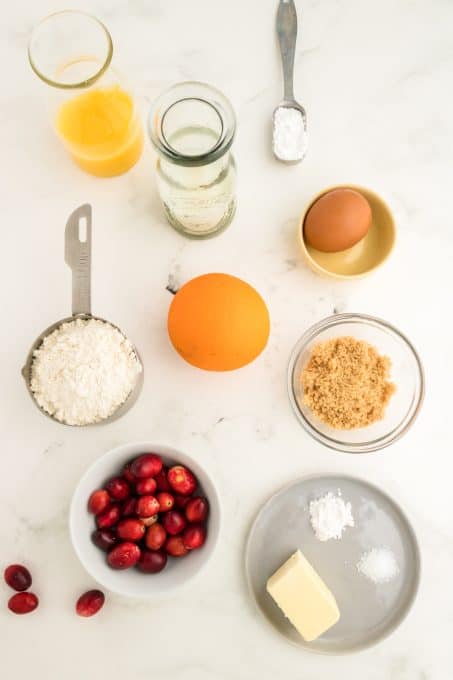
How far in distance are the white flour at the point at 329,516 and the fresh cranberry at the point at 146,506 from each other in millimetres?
282

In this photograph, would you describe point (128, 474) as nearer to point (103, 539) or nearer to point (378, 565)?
point (103, 539)

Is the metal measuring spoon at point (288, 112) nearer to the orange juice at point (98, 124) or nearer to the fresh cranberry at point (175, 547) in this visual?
the orange juice at point (98, 124)

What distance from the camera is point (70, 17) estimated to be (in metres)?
1.04

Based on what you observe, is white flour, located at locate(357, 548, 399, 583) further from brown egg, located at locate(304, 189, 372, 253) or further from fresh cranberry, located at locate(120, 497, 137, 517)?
brown egg, located at locate(304, 189, 372, 253)

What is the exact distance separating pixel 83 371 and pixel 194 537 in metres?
0.32

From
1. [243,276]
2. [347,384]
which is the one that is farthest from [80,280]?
[347,384]

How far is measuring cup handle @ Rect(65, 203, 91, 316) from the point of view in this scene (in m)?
1.08

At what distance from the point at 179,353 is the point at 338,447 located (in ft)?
1.06

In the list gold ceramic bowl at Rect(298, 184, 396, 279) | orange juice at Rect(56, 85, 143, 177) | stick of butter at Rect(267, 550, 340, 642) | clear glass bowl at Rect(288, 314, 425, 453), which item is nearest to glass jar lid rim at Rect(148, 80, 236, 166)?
orange juice at Rect(56, 85, 143, 177)

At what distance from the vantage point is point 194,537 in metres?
1.00

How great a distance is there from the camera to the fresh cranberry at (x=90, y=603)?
1052 mm

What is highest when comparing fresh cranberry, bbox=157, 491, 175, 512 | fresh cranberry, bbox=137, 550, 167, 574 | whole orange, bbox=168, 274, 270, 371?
whole orange, bbox=168, 274, 270, 371

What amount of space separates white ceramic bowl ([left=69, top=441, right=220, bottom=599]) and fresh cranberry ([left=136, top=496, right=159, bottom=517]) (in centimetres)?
7

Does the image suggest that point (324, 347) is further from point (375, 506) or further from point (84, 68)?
point (84, 68)
